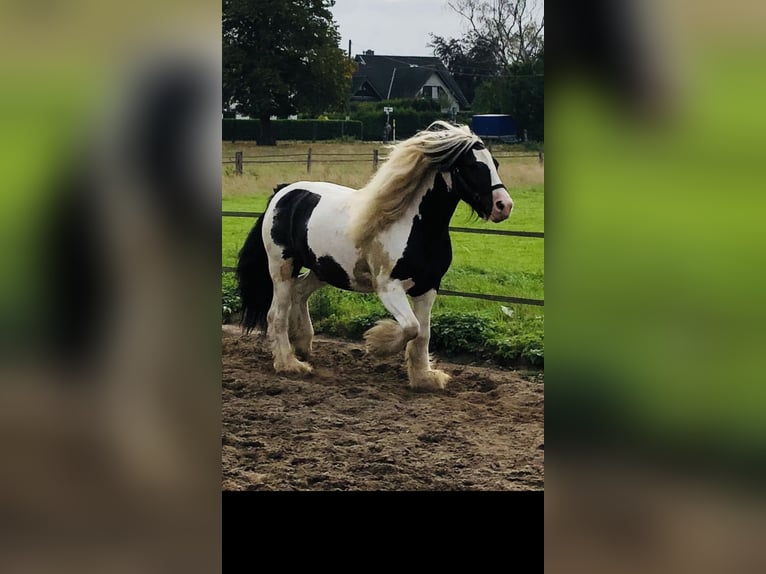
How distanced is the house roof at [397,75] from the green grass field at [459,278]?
37cm

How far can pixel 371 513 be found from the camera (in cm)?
392

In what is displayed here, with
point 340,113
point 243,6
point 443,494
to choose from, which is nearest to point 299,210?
point 340,113

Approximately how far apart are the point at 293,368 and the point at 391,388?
2.03ft

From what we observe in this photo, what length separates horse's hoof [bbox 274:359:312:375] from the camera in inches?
202

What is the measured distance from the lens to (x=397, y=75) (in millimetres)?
5043

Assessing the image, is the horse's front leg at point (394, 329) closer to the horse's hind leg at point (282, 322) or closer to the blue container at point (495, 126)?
the horse's hind leg at point (282, 322)

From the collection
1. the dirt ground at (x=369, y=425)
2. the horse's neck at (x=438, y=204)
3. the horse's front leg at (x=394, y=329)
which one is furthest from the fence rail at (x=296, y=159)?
the dirt ground at (x=369, y=425)

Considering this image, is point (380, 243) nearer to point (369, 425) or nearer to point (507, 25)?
point (369, 425)

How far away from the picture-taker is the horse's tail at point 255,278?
16.9ft

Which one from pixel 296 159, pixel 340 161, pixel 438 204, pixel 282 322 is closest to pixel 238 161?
pixel 296 159
